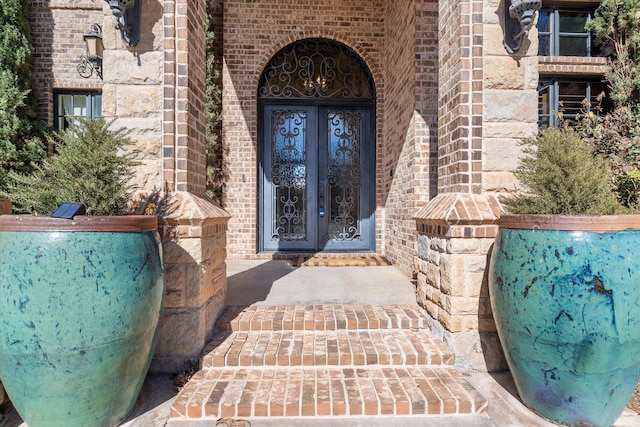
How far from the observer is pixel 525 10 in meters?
2.20

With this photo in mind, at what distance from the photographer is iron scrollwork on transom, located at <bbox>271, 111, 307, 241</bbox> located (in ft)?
18.7

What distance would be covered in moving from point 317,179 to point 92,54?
404cm

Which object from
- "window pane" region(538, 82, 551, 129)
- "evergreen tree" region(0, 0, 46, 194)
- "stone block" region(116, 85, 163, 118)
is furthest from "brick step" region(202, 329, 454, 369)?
"window pane" region(538, 82, 551, 129)

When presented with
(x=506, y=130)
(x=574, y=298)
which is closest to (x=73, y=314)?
(x=574, y=298)

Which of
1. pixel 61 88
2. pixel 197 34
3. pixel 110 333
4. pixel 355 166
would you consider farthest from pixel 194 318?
pixel 61 88

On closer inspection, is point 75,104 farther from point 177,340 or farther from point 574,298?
point 574,298

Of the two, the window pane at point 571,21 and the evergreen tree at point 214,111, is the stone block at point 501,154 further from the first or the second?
the window pane at point 571,21

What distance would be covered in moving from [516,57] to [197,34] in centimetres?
230

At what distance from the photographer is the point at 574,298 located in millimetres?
1653

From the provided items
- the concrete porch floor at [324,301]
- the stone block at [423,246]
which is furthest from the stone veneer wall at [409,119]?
the stone block at [423,246]

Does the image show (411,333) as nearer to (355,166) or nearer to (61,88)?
(355,166)

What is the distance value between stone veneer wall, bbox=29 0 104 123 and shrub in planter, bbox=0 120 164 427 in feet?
18.0

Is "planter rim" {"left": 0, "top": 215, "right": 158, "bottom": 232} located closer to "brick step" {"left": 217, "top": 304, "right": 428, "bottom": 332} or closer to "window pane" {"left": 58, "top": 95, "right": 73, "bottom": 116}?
"brick step" {"left": 217, "top": 304, "right": 428, "bottom": 332}

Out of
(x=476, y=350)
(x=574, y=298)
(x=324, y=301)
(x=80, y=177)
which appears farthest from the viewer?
(x=324, y=301)
